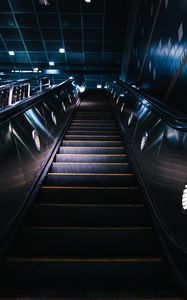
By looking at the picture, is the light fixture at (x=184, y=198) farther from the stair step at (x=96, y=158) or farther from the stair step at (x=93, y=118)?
the stair step at (x=93, y=118)

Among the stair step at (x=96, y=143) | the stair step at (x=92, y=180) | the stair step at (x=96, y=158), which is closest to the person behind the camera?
the stair step at (x=92, y=180)

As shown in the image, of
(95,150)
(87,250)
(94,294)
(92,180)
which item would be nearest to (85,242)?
(87,250)

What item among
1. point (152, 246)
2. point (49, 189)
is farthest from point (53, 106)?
point (152, 246)

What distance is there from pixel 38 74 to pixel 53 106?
11.9 metres

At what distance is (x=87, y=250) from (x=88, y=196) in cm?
91

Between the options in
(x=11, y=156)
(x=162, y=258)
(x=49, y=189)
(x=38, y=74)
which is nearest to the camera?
(x=162, y=258)

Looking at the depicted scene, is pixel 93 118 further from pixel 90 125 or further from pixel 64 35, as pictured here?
pixel 64 35

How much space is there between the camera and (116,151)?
4.55 meters

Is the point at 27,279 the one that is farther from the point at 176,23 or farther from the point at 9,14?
the point at 9,14

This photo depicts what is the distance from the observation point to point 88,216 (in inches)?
108

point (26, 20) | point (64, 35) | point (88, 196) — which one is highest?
point (26, 20)

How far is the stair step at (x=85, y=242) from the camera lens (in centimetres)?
229

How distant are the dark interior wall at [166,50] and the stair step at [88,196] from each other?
1895 millimetres

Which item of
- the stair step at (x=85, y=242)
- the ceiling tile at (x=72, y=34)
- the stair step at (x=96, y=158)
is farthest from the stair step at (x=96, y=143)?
the ceiling tile at (x=72, y=34)
